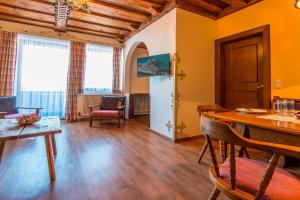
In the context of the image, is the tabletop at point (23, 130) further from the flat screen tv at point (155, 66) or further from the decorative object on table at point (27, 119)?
the flat screen tv at point (155, 66)

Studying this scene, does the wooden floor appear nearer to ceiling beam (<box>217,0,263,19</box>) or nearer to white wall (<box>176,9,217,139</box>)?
white wall (<box>176,9,217,139</box>)

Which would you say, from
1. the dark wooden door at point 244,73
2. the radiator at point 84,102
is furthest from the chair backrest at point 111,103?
the dark wooden door at point 244,73

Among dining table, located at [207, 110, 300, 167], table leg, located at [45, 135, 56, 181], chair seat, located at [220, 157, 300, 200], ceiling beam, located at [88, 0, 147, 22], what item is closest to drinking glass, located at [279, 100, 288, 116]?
dining table, located at [207, 110, 300, 167]

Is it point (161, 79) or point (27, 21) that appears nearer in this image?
point (161, 79)

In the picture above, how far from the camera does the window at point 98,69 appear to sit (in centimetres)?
498

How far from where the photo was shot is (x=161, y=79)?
3.48 m

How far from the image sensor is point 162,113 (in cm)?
345

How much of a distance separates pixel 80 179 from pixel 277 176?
171 cm

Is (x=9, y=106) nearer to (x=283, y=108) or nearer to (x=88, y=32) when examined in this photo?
(x=88, y=32)

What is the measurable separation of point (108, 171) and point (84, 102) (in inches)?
130

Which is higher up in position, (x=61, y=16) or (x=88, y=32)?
(x=88, y=32)

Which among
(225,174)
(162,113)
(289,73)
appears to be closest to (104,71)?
(162,113)

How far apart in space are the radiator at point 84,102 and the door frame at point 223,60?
3.37 meters

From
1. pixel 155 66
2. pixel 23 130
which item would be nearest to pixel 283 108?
pixel 155 66
